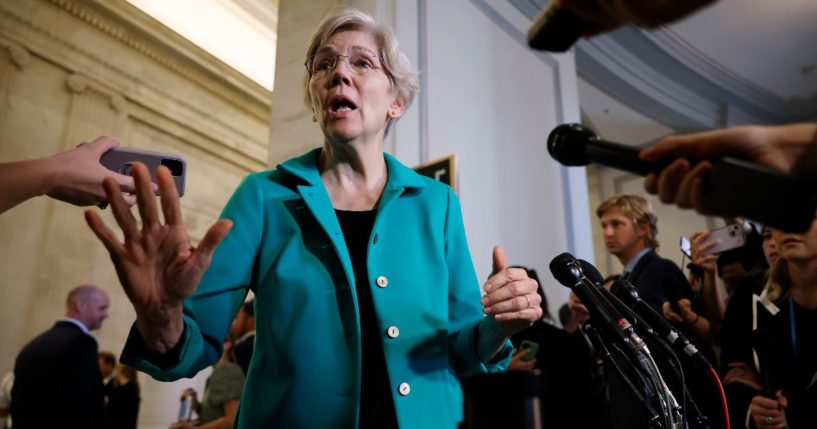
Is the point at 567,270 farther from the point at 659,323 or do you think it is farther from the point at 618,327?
the point at 659,323

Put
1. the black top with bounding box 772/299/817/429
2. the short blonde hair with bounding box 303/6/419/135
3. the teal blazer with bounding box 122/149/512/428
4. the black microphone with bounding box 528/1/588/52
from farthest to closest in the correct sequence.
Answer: the black top with bounding box 772/299/817/429, the short blonde hair with bounding box 303/6/419/135, the teal blazer with bounding box 122/149/512/428, the black microphone with bounding box 528/1/588/52

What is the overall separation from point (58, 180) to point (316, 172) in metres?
0.54

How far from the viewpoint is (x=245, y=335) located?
394 centimetres

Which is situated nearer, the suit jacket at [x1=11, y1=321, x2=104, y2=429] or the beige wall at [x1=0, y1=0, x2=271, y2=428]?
the suit jacket at [x1=11, y1=321, x2=104, y2=429]

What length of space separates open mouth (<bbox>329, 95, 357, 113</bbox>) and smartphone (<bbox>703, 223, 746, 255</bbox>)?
7.58 feet

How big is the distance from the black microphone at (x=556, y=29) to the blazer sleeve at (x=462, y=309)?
0.72 metres

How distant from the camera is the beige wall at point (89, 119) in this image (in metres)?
5.79

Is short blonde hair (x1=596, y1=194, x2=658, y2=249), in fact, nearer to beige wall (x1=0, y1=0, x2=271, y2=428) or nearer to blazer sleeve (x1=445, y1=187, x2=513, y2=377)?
blazer sleeve (x1=445, y1=187, x2=513, y2=377)

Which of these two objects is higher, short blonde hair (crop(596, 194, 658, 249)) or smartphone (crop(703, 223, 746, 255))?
short blonde hair (crop(596, 194, 658, 249))

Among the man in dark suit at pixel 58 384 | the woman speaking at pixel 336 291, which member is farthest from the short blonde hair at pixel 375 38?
the man in dark suit at pixel 58 384

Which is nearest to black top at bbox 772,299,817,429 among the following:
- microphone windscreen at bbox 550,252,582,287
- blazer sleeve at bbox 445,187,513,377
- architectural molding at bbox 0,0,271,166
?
microphone windscreen at bbox 550,252,582,287

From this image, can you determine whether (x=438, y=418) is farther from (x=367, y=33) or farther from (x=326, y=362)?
(x=367, y=33)

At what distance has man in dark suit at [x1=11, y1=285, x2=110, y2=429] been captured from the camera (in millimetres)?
3586

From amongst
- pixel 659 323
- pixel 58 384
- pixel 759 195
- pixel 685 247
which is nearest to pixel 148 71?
pixel 58 384
